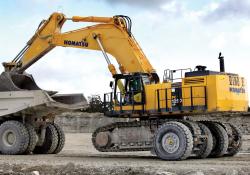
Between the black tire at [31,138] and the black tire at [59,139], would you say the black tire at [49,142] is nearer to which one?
the black tire at [59,139]

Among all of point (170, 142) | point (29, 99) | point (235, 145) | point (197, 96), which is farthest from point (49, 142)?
point (235, 145)

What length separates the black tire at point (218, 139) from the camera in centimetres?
1936

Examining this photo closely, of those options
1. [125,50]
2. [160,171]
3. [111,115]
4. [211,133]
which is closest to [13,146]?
[111,115]

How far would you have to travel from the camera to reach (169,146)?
58.6 feet

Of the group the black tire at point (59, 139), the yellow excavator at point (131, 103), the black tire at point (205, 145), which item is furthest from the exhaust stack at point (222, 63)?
the black tire at point (59, 139)

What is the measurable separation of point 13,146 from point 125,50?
574 cm

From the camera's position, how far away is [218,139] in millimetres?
19547

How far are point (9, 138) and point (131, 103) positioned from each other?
5.45 m

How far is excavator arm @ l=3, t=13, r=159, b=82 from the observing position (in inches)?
803

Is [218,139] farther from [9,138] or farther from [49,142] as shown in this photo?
[9,138]

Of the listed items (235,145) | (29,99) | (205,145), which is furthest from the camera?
(29,99)

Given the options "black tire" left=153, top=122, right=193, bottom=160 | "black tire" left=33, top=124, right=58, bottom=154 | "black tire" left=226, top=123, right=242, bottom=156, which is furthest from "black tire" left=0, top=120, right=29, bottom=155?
"black tire" left=226, top=123, right=242, bottom=156

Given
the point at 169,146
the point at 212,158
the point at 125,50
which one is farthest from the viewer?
the point at 125,50

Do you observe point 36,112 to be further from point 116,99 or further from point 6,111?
point 116,99
